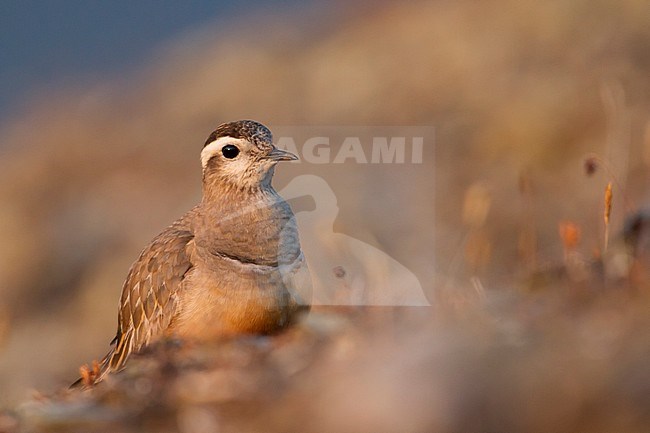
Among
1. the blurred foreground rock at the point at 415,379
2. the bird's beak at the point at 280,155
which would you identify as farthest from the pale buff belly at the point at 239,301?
the bird's beak at the point at 280,155

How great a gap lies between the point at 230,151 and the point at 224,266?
132cm

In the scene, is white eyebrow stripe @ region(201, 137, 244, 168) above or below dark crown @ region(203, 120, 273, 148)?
below

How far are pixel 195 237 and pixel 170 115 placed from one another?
17846 millimetres

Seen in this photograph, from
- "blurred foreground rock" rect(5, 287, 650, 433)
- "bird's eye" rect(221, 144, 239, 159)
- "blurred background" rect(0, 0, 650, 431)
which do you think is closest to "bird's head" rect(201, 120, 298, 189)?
"bird's eye" rect(221, 144, 239, 159)

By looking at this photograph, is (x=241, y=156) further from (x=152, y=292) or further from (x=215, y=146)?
(x=152, y=292)

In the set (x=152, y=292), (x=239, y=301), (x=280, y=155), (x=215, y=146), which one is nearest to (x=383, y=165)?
(x=215, y=146)

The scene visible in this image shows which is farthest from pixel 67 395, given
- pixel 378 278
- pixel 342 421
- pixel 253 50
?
pixel 253 50

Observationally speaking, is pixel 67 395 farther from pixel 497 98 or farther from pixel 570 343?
pixel 497 98

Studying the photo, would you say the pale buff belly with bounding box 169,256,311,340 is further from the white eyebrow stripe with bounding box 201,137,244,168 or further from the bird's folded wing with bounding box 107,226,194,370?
the white eyebrow stripe with bounding box 201,137,244,168

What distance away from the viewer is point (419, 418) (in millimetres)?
5402

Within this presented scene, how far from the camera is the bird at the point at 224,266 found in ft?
28.6

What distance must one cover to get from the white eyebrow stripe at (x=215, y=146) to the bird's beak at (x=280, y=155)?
314mm

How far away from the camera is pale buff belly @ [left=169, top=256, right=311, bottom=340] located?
28.3 ft

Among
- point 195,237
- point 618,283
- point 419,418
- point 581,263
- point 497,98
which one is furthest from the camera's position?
point 497,98
